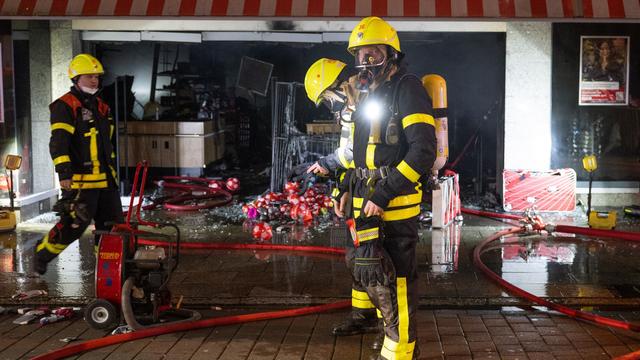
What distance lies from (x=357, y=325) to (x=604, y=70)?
7.67 m

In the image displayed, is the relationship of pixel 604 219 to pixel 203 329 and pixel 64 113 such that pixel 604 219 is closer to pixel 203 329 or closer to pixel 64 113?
pixel 203 329

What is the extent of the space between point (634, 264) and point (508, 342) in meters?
3.19

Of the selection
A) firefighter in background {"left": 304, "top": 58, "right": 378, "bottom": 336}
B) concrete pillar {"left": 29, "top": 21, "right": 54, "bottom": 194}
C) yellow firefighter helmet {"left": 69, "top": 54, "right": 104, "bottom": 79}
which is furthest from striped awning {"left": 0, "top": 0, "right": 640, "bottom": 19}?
Result: firefighter in background {"left": 304, "top": 58, "right": 378, "bottom": 336}

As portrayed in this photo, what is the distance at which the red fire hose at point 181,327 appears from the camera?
229 inches

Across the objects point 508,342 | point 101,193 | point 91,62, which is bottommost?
point 508,342

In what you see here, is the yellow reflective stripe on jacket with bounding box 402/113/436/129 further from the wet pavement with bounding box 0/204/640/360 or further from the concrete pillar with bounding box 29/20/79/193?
the concrete pillar with bounding box 29/20/79/193

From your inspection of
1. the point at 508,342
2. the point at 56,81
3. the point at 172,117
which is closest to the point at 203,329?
the point at 508,342

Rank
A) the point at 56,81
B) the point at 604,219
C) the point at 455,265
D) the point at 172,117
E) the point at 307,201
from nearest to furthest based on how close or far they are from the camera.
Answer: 1. the point at 455,265
2. the point at 604,219
3. the point at 307,201
4. the point at 56,81
5. the point at 172,117

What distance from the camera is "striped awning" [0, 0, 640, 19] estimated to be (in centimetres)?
1039

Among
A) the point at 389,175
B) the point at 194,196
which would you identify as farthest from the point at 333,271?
the point at 194,196

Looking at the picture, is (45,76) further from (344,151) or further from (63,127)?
(344,151)

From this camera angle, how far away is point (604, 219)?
1045 cm

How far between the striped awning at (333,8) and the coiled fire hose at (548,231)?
8.94 ft

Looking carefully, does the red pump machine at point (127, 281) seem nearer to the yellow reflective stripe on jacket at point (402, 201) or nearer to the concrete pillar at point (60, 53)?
the yellow reflective stripe on jacket at point (402, 201)
